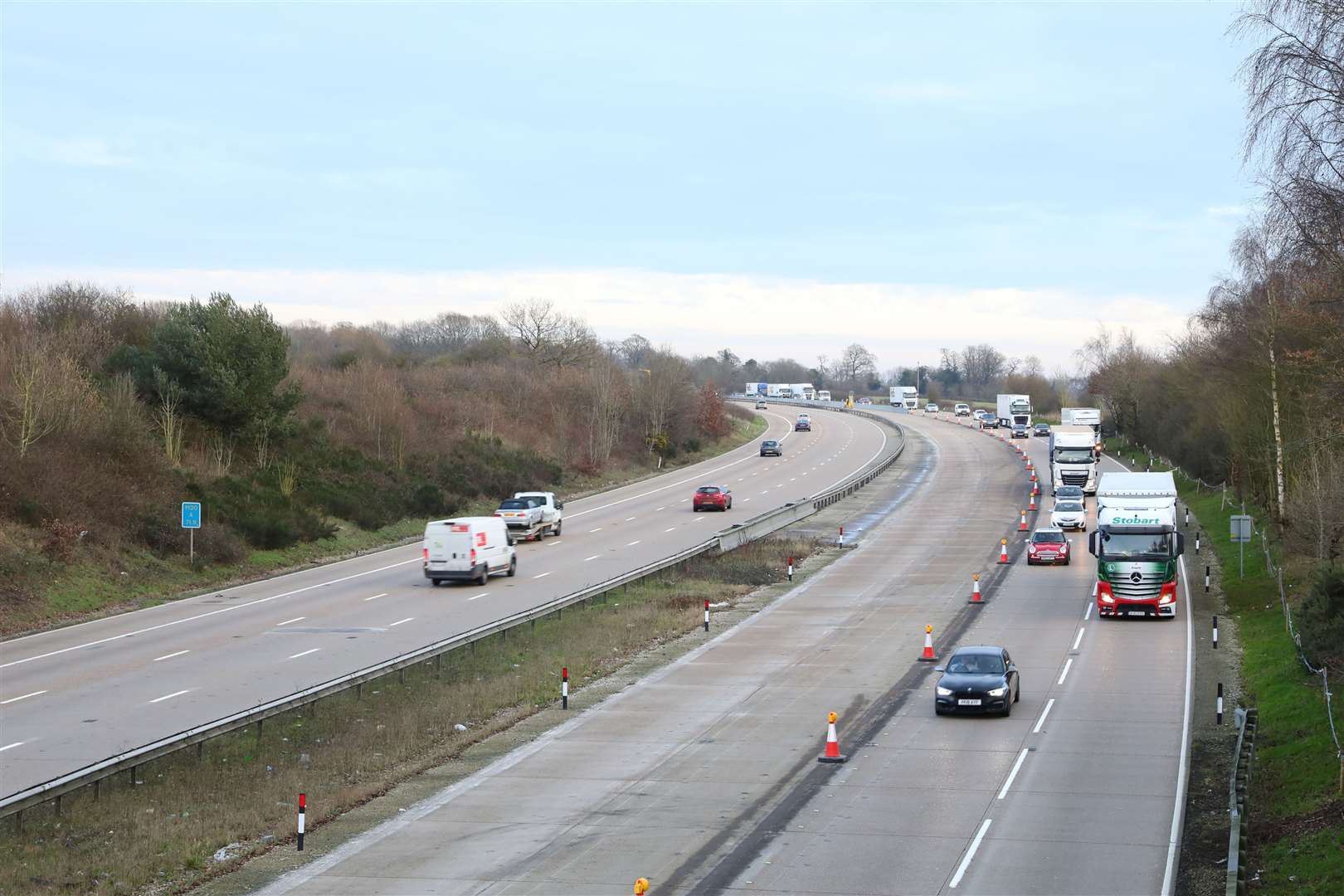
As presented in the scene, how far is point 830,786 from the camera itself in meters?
19.9

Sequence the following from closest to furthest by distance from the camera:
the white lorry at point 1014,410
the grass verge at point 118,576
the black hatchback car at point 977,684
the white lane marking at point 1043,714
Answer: the white lane marking at point 1043,714 < the black hatchback car at point 977,684 < the grass verge at point 118,576 < the white lorry at point 1014,410

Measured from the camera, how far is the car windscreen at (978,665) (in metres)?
25.5

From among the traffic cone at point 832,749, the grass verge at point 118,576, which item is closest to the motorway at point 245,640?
the grass verge at point 118,576

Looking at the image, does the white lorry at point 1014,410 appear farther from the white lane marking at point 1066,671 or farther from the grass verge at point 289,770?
the white lane marking at point 1066,671

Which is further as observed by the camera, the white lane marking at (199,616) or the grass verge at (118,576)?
the grass verge at (118,576)

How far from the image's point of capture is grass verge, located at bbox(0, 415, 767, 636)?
3572 centimetres

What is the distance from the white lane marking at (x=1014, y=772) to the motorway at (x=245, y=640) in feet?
45.5

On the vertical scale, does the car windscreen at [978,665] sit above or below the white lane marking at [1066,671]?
above

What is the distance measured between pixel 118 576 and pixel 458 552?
10.3 meters

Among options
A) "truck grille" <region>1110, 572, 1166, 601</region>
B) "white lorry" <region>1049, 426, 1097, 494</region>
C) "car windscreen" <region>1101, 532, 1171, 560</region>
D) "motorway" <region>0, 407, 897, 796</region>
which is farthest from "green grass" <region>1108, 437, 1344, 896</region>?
→ "white lorry" <region>1049, 426, 1097, 494</region>

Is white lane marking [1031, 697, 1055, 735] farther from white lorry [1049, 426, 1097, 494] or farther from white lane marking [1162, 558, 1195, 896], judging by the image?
white lorry [1049, 426, 1097, 494]

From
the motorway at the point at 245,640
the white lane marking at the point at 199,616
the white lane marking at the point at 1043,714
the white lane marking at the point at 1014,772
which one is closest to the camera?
the white lane marking at the point at 1014,772

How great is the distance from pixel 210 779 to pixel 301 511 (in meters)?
32.5

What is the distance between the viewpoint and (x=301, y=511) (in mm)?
52219
